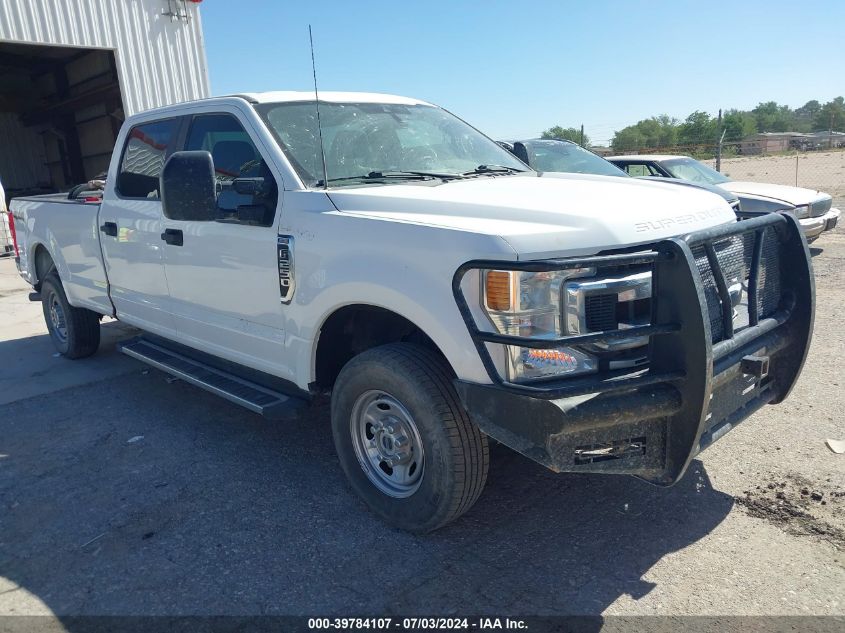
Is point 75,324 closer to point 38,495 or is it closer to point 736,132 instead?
point 38,495

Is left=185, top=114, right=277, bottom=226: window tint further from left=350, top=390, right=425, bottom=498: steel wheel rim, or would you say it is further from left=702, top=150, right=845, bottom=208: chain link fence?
left=702, top=150, right=845, bottom=208: chain link fence

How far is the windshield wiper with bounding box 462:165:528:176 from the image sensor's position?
13.1 feet

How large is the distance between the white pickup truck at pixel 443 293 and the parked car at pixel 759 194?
5.72 metres

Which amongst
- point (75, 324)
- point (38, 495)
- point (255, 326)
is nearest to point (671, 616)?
point (255, 326)

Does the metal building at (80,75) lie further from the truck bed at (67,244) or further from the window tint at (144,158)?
the window tint at (144,158)

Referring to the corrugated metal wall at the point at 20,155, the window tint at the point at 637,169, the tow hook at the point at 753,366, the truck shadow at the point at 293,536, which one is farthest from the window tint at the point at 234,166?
the corrugated metal wall at the point at 20,155

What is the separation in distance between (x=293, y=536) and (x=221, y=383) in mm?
1276

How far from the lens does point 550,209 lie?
112 inches

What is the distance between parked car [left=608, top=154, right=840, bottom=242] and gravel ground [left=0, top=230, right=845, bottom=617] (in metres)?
4.84

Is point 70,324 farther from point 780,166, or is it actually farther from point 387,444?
point 780,166

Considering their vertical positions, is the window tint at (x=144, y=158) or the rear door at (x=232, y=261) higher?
the window tint at (x=144, y=158)

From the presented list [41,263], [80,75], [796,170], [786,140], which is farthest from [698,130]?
[41,263]

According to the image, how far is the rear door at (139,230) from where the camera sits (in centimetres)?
464

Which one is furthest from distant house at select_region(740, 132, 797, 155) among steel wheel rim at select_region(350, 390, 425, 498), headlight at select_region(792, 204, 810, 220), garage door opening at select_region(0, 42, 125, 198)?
steel wheel rim at select_region(350, 390, 425, 498)
